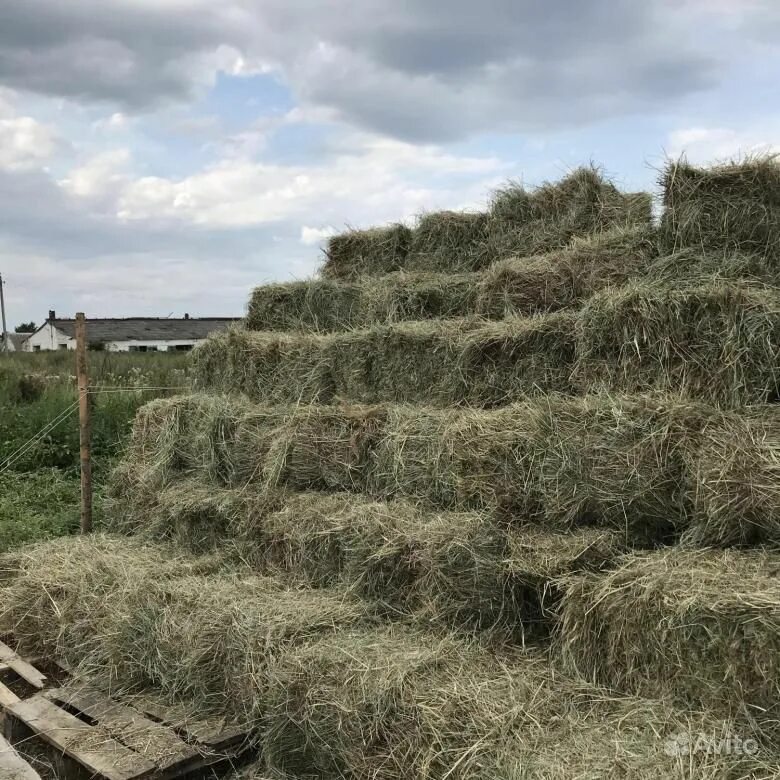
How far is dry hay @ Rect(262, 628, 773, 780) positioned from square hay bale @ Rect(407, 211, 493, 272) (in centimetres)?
349

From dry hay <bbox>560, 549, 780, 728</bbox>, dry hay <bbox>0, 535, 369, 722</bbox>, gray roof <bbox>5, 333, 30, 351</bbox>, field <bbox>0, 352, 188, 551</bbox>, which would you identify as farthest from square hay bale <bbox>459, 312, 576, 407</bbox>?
gray roof <bbox>5, 333, 30, 351</bbox>

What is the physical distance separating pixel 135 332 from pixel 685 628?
1962 inches

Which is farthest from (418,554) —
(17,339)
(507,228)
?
(17,339)

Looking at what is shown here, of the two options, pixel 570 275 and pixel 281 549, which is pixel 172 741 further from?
pixel 570 275

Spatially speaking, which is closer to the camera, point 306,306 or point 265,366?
point 265,366

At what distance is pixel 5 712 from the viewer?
14.1 ft

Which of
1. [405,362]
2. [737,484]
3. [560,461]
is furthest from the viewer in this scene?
[405,362]

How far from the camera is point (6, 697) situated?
4434 millimetres

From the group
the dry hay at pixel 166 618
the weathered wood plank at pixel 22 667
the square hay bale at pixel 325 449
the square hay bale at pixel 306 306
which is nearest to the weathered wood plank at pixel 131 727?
the dry hay at pixel 166 618

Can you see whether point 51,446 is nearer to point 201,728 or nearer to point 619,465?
point 201,728

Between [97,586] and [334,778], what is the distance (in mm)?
2479

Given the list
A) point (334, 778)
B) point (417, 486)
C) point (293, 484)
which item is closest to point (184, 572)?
point (293, 484)

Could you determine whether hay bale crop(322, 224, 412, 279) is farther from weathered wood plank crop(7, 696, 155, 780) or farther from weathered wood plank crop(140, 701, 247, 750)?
weathered wood plank crop(7, 696, 155, 780)

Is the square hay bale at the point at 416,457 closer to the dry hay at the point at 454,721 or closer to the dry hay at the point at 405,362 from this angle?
the dry hay at the point at 405,362
